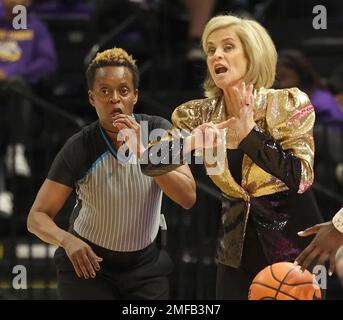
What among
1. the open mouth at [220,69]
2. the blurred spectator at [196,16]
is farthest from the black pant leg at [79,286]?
the blurred spectator at [196,16]

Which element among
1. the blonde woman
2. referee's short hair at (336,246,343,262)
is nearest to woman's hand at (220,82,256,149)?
the blonde woman

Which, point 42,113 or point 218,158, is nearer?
point 218,158

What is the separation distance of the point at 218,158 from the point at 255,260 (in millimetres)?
431

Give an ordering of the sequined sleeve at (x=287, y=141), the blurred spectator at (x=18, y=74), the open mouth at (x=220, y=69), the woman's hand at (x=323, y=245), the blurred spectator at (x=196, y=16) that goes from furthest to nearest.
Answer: the blurred spectator at (x=196, y=16) → the blurred spectator at (x=18, y=74) → the open mouth at (x=220, y=69) → the woman's hand at (x=323, y=245) → the sequined sleeve at (x=287, y=141)

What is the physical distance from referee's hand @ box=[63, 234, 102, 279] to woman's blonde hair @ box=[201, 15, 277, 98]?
929 mm

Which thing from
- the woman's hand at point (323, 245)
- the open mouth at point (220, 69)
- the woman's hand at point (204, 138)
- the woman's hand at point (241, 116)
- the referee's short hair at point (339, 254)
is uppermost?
the open mouth at point (220, 69)

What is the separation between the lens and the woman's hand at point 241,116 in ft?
14.2

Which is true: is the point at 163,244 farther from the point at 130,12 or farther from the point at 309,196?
the point at 130,12

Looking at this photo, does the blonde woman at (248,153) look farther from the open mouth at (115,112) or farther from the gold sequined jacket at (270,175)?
the open mouth at (115,112)

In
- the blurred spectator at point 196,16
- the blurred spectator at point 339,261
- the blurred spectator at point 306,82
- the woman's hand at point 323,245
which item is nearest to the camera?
the woman's hand at point 323,245

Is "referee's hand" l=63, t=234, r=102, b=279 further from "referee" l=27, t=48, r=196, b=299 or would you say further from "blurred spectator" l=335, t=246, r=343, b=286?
"blurred spectator" l=335, t=246, r=343, b=286

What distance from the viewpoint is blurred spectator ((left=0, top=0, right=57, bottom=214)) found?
20.4 ft
